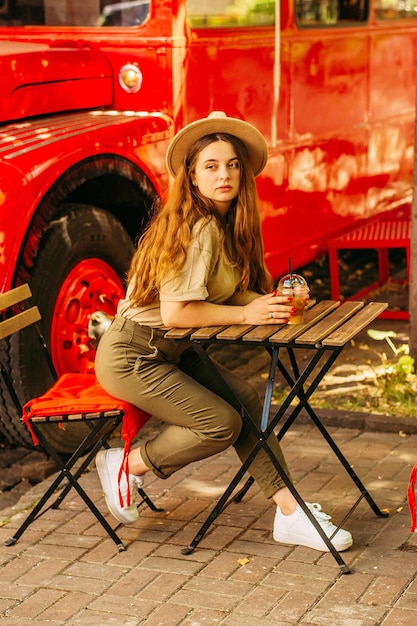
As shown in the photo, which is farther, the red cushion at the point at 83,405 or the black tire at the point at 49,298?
the black tire at the point at 49,298

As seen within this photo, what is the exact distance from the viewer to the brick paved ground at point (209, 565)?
3.66 metres

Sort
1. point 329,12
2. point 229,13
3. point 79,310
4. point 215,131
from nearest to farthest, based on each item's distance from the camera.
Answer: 1. point 215,131
2. point 79,310
3. point 229,13
4. point 329,12

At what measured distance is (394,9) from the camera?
798 cm

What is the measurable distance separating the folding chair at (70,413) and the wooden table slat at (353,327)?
77cm

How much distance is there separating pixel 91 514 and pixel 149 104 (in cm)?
216

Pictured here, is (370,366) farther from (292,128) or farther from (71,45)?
(71,45)

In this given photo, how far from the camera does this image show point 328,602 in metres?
3.70

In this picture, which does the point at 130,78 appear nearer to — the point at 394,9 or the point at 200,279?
the point at 200,279

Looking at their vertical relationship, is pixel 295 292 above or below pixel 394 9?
below

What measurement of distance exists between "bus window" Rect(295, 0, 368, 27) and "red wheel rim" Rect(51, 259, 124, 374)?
7.06ft

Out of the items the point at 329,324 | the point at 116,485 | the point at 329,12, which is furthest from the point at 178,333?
the point at 329,12

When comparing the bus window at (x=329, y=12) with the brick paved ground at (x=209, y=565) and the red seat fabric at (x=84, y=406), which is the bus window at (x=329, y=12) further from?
the red seat fabric at (x=84, y=406)

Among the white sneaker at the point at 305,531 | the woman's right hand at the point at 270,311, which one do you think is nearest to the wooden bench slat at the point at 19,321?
the woman's right hand at the point at 270,311

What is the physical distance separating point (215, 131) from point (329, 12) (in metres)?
3.22
